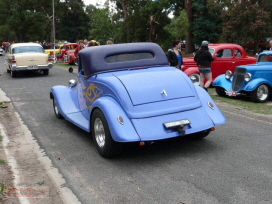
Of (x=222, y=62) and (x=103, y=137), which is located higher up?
(x=222, y=62)

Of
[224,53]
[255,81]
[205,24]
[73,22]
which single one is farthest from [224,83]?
[73,22]

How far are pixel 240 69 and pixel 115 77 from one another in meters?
6.42

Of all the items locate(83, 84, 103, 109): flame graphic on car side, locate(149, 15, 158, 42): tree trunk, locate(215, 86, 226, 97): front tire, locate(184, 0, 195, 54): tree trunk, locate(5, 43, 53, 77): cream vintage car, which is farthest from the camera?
locate(149, 15, 158, 42): tree trunk

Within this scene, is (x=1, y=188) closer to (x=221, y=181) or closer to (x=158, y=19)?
(x=221, y=181)

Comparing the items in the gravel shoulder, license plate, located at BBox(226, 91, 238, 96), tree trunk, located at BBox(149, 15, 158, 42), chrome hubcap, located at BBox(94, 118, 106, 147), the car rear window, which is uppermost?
tree trunk, located at BBox(149, 15, 158, 42)

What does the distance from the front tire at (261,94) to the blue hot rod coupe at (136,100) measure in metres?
4.89

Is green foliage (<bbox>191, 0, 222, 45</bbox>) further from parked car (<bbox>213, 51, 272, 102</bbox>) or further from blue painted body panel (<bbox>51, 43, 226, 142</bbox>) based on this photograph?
blue painted body panel (<bbox>51, 43, 226, 142</bbox>)

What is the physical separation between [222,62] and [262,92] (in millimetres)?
3622

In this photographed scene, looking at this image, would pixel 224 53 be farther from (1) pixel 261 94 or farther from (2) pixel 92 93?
(2) pixel 92 93

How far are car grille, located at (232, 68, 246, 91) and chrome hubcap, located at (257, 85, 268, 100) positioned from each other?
1.90ft

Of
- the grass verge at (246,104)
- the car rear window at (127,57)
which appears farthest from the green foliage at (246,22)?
the car rear window at (127,57)

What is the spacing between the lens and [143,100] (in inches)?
216

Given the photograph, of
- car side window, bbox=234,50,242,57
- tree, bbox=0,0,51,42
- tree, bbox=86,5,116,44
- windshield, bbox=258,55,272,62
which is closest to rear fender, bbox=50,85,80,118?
windshield, bbox=258,55,272,62

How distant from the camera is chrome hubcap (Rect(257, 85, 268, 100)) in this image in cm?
1078
